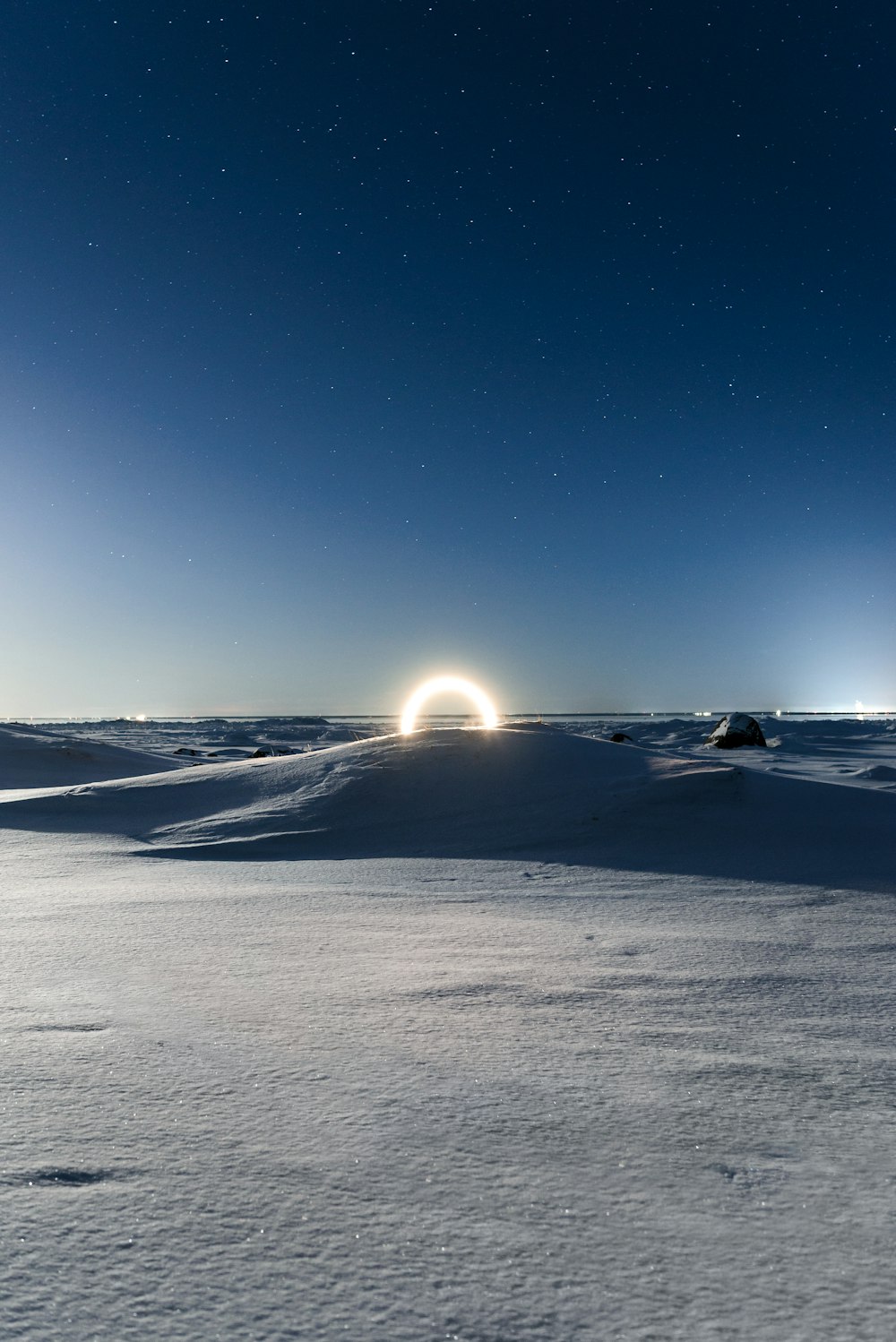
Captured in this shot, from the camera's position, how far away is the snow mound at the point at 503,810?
3.77 metres

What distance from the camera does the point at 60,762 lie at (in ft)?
35.2

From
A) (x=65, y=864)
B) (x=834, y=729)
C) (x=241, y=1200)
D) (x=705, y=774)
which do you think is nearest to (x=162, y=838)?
(x=65, y=864)

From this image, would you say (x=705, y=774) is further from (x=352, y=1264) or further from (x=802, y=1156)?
(x=352, y=1264)

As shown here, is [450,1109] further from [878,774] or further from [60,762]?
[60,762]

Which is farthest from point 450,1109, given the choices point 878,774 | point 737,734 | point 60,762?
point 737,734

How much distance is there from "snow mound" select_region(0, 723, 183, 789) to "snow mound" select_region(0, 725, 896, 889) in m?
4.28

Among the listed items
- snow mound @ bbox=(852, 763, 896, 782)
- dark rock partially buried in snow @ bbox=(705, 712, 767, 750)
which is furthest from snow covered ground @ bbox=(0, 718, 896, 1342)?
dark rock partially buried in snow @ bbox=(705, 712, 767, 750)

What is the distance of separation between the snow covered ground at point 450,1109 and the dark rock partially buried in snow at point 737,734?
444 inches

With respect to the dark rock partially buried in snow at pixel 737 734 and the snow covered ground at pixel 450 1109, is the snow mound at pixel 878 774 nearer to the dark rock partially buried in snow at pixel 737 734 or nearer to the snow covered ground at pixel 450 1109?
the snow covered ground at pixel 450 1109

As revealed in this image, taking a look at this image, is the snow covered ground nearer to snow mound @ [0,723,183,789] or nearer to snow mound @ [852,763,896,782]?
snow mound @ [852,763,896,782]

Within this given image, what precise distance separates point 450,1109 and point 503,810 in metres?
3.39

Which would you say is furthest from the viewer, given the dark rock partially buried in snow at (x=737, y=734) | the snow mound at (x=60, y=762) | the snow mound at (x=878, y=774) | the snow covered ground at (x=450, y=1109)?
the dark rock partially buried in snow at (x=737, y=734)

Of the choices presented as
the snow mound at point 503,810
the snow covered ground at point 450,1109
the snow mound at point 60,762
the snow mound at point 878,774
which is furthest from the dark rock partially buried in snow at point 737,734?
the snow covered ground at point 450,1109

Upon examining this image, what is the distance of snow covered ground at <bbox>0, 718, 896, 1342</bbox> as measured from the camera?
0.79 m
